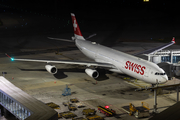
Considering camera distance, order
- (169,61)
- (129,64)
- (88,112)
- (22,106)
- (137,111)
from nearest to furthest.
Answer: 1. (22,106)
2. (137,111)
3. (88,112)
4. (129,64)
5. (169,61)

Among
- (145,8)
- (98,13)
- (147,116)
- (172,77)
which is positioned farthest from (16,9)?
(147,116)

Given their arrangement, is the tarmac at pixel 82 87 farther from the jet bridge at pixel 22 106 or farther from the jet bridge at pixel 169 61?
the jet bridge at pixel 22 106

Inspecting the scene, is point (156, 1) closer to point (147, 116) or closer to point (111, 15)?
point (111, 15)

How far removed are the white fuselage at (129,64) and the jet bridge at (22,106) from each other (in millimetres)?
16647

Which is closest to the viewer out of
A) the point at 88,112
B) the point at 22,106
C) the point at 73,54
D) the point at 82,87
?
the point at 22,106

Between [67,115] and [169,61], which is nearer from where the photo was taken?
[67,115]

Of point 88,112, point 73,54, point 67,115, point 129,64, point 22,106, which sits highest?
point 73,54

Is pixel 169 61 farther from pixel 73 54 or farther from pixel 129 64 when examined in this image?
pixel 73 54

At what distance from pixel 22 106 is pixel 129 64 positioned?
18886 millimetres

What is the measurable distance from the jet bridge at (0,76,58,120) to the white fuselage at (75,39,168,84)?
16.6m

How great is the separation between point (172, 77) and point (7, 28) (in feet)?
226

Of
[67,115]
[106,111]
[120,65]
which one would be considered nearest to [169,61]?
[120,65]

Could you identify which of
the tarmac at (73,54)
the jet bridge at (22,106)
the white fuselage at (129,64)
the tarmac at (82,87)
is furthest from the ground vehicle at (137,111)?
the jet bridge at (22,106)

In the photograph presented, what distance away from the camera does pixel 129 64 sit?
132ft
